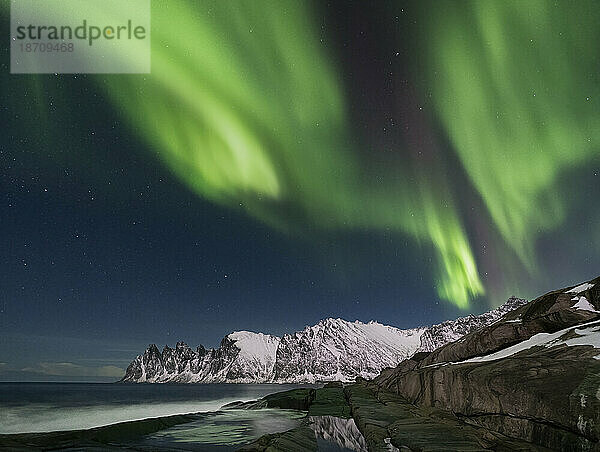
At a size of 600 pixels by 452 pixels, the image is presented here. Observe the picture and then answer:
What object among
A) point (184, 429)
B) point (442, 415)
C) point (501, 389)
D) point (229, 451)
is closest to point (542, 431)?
point (501, 389)

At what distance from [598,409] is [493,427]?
739 cm

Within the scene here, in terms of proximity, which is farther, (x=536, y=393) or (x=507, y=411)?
(x=507, y=411)

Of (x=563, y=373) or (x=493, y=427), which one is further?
(x=493, y=427)

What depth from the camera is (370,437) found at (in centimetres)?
2109

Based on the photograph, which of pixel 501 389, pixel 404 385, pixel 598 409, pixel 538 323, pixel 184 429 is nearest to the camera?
pixel 598 409

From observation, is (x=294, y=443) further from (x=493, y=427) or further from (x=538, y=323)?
(x=538, y=323)

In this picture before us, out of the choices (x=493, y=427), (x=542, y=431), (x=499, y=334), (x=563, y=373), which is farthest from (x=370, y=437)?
(x=499, y=334)

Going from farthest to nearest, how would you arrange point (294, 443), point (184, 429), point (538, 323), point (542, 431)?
1. point (538, 323)
2. point (184, 429)
3. point (294, 443)
4. point (542, 431)

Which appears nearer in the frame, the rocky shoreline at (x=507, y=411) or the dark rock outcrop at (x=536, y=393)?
the dark rock outcrop at (x=536, y=393)

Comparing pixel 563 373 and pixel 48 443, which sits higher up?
pixel 563 373

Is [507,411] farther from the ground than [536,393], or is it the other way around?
[536,393]

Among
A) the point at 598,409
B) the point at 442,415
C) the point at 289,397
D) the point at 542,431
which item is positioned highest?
the point at 598,409

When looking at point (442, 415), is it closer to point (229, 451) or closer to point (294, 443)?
point (294, 443)

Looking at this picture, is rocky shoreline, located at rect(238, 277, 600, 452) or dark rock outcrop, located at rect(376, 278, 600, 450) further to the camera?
rocky shoreline, located at rect(238, 277, 600, 452)
